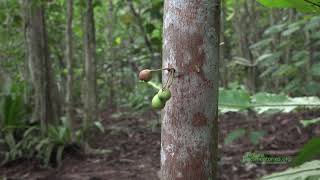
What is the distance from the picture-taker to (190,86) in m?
1.51

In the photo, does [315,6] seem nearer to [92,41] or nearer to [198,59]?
[198,59]

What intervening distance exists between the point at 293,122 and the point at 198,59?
5.48 meters

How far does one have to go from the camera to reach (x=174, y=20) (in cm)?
153

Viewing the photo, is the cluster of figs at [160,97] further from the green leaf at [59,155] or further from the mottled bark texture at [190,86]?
the green leaf at [59,155]

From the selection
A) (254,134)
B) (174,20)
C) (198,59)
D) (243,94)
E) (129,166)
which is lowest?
(129,166)

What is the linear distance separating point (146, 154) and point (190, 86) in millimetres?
4243

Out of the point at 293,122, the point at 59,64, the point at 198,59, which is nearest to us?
the point at 198,59

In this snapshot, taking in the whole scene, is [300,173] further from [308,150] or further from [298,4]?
[298,4]

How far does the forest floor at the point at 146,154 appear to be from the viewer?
4.77 metres

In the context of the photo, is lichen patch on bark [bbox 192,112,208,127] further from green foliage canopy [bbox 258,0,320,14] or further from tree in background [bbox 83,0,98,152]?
tree in background [bbox 83,0,98,152]

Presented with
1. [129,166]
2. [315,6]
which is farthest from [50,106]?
[315,6]

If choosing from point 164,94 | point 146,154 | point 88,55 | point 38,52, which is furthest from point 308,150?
point 88,55

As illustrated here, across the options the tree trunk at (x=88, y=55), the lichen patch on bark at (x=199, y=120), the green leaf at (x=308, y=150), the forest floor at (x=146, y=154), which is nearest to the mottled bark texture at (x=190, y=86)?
the lichen patch on bark at (x=199, y=120)

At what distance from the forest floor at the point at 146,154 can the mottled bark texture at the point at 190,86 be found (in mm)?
3003
